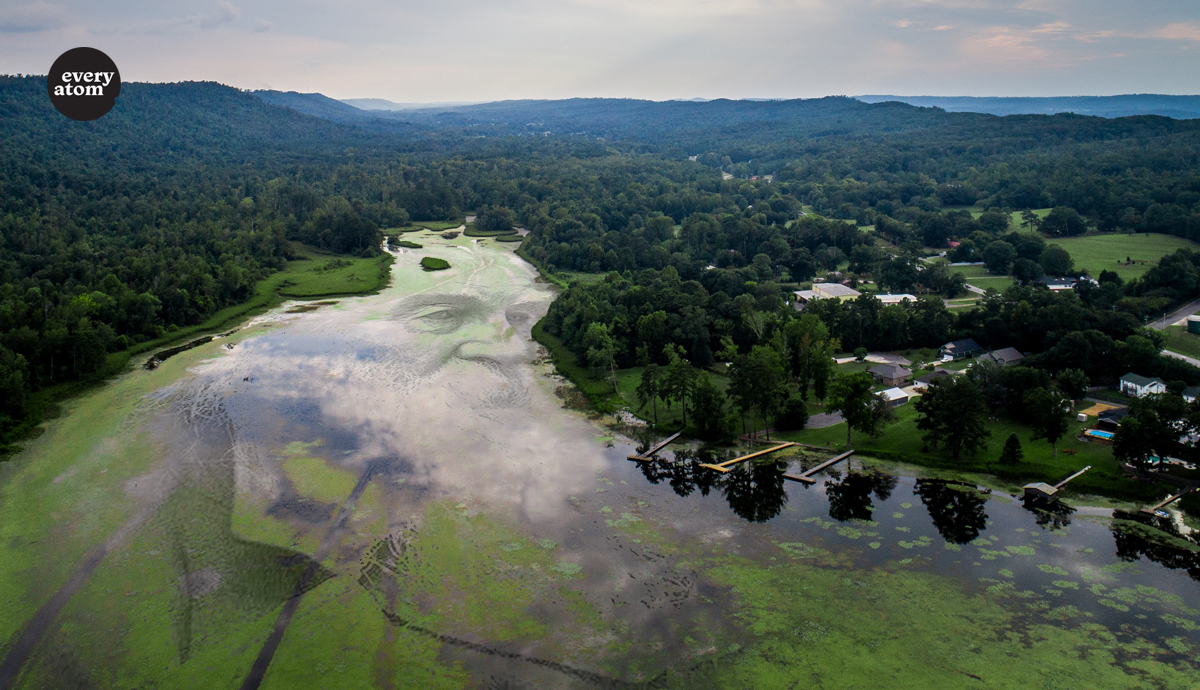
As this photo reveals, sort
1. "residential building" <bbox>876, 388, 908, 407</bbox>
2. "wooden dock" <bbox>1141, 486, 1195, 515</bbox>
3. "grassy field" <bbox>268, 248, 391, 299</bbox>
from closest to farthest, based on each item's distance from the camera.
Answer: "wooden dock" <bbox>1141, 486, 1195, 515</bbox> < "residential building" <bbox>876, 388, 908, 407</bbox> < "grassy field" <bbox>268, 248, 391, 299</bbox>

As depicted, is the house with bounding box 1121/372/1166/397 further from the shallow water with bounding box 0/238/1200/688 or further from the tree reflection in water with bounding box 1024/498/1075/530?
the shallow water with bounding box 0/238/1200/688

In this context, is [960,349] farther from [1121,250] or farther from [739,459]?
[1121,250]

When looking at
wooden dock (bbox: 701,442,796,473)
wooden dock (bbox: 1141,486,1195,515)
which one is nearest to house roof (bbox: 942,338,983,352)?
wooden dock (bbox: 701,442,796,473)

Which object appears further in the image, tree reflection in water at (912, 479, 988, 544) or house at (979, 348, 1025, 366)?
house at (979, 348, 1025, 366)

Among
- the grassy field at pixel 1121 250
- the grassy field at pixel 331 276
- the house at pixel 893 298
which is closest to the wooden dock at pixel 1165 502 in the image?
the house at pixel 893 298

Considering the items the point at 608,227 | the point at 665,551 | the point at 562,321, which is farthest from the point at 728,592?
the point at 608,227

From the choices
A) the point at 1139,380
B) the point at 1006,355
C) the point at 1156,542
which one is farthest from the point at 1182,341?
the point at 1156,542

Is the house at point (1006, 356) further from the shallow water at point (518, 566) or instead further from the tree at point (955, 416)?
the shallow water at point (518, 566)
